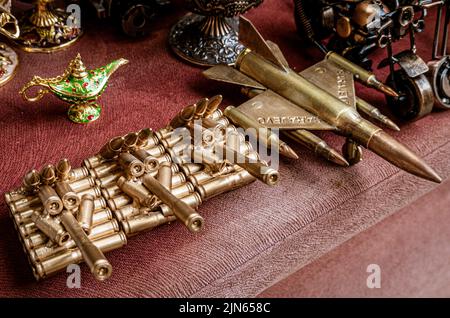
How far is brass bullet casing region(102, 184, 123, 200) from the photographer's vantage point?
1.12 metres

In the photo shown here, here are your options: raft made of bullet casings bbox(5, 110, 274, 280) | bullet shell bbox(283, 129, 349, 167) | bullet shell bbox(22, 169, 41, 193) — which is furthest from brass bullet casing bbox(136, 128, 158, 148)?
bullet shell bbox(283, 129, 349, 167)

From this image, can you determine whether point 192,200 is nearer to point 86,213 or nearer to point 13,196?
point 86,213

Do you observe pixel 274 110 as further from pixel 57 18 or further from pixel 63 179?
pixel 57 18

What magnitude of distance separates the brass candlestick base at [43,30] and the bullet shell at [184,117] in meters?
0.59

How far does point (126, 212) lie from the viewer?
1.09 metres

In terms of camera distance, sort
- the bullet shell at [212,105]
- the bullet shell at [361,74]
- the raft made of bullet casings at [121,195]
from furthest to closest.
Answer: the bullet shell at [361,74], the bullet shell at [212,105], the raft made of bullet casings at [121,195]

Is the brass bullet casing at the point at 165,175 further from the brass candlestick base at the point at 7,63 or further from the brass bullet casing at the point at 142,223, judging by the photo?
the brass candlestick base at the point at 7,63

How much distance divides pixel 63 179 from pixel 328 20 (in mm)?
800

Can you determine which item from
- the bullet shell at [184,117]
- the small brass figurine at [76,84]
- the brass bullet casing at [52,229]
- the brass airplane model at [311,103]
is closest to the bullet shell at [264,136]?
the brass airplane model at [311,103]

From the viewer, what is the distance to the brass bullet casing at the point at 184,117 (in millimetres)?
1207

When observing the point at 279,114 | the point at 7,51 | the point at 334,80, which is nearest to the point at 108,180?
the point at 279,114

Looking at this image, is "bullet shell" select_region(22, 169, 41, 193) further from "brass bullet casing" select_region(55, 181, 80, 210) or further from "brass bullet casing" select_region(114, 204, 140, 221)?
"brass bullet casing" select_region(114, 204, 140, 221)

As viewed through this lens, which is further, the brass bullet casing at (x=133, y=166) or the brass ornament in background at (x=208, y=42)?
the brass ornament in background at (x=208, y=42)

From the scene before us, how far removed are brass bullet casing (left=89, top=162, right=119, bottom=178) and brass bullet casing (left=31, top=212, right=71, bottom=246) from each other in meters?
0.15
